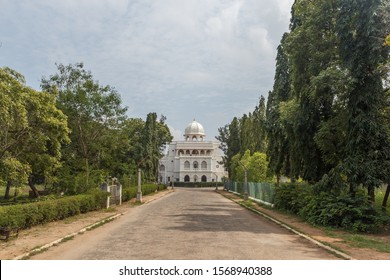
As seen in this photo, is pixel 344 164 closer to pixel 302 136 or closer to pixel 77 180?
pixel 302 136

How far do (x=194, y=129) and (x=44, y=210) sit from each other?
266 ft

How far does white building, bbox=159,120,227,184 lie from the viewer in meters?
93.8

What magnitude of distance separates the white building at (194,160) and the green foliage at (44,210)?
7059cm

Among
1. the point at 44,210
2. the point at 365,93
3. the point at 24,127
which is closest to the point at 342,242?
the point at 365,93

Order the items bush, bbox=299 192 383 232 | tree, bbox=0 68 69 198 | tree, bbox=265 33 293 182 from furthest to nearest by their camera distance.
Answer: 1. tree, bbox=265 33 293 182
2. tree, bbox=0 68 69 198
3. bush, bbox=299 192 383 232

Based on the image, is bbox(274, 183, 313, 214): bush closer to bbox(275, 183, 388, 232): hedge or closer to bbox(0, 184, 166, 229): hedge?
bbox(275, 183, 388, 232): hedge

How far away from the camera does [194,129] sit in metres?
96.6

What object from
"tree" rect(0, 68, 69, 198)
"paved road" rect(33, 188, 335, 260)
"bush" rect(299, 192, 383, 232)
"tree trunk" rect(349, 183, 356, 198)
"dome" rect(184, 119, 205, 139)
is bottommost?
"paved road" rect(33, 188, 335, 260)

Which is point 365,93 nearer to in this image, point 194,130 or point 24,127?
point 24,127

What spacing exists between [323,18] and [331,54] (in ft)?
5.70

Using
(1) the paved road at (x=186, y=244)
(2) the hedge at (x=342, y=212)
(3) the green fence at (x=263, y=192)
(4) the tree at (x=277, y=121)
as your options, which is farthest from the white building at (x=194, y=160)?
(1) the paved road at (x=186, y=244)

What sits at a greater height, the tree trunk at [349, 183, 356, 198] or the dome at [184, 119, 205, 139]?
the dome at [184, 119, 205, 139]

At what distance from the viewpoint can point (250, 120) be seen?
50.4 m

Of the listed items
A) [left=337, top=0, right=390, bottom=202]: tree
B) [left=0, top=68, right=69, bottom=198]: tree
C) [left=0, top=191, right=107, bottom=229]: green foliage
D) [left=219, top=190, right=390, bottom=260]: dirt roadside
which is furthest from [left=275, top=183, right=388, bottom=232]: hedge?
[left=0, top=68, right=69, bottom=198]: tree
